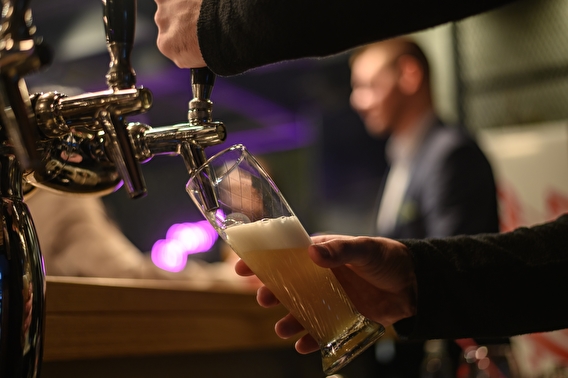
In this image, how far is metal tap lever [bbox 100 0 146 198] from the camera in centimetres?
53

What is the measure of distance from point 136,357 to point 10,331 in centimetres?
53

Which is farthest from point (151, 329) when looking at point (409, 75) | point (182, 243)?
point (182, 243)

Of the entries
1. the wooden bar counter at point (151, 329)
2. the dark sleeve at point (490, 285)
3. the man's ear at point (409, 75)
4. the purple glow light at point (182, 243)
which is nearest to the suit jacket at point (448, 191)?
the man's ear at point (409, 75)

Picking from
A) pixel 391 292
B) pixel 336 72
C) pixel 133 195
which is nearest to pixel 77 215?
pixel 391 292

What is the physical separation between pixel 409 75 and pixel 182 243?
454 cm

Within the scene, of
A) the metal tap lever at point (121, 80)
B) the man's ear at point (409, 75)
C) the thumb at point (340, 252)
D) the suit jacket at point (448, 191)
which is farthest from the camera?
the man's ear at point (409, 75)

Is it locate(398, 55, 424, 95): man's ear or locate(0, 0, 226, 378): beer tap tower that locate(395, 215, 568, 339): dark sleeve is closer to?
locate(0, 0, 226, 378): beer tap tower

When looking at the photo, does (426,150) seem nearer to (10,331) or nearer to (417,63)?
(417,63)

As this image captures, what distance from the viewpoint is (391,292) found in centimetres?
85

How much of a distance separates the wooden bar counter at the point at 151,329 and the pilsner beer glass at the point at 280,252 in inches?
11.5

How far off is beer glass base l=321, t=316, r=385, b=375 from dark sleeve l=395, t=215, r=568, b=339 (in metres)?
0.14

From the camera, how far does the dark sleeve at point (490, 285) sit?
84 centimetres

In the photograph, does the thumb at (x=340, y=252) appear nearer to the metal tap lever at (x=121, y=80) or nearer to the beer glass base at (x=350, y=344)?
the beer glass base at (x=350, y=344)

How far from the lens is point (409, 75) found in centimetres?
296
